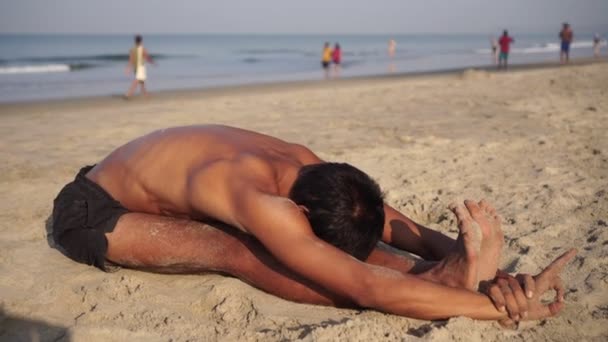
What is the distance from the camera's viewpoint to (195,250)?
106 inches

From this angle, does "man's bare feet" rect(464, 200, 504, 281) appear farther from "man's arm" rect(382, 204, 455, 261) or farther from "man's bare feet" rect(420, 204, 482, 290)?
"man's arm" rect(382, 204, 455, 261)

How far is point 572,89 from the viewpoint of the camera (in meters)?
8.98

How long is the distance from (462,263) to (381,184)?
1968 millimetres

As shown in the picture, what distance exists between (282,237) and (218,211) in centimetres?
33

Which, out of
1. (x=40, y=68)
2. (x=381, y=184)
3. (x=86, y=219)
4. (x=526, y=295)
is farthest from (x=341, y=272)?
(x=40, y=68)

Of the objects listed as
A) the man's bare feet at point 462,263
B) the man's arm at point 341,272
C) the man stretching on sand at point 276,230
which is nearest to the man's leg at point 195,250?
the man stretching on sand at point 276,230

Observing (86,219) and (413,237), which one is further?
(413,237)

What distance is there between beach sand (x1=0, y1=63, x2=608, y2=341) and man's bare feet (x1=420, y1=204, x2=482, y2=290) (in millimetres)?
163

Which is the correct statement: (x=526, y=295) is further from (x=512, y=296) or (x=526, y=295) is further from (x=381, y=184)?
(x=381, y=184)

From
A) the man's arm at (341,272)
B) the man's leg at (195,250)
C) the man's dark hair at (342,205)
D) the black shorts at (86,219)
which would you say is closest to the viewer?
the man's arm at (341,272)

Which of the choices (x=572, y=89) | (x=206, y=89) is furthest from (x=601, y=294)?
(x=206, y=89)

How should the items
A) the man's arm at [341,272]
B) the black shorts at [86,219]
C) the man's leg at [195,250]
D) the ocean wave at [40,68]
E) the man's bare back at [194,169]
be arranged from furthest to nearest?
the ocean wave at [40,68] → the black shorts at [86,219] → the man's leg at [195,250] → the man's bare back at [194,169] → the man's arm at [341,272]

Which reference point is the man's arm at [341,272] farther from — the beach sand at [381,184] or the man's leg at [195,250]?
the man's leg at [195,250]

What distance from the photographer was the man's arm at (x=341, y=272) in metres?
2.16
